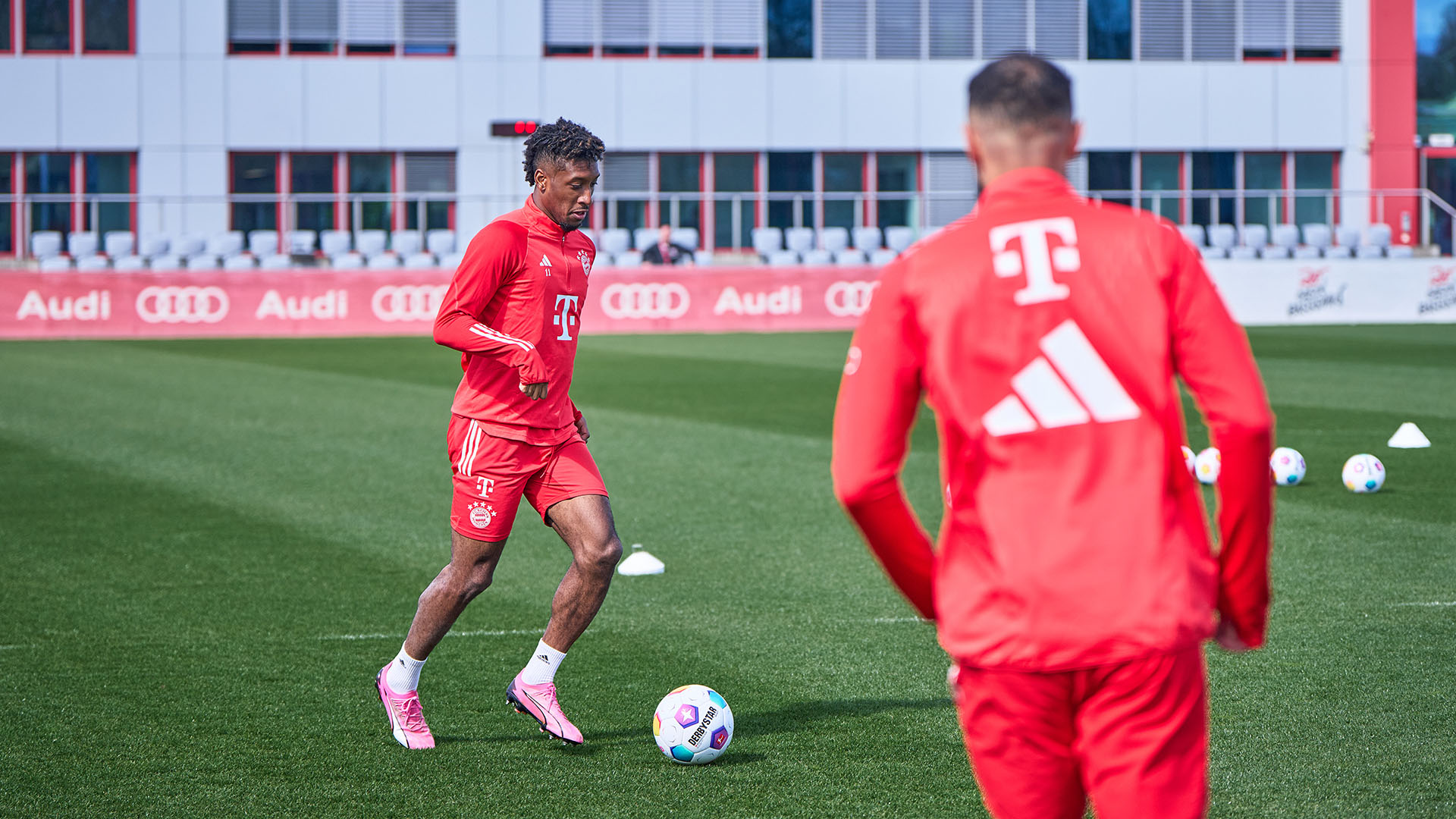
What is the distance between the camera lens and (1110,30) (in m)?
38.1

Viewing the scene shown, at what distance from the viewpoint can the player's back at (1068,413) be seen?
8.18 ft

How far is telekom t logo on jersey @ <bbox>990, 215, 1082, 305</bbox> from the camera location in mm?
2482

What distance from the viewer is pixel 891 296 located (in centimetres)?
256

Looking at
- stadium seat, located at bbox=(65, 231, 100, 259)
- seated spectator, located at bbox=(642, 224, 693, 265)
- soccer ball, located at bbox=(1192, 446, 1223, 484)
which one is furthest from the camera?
stadium seat, located at bbox=(65, 231, 100, 259)

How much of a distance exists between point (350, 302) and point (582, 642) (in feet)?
76.7

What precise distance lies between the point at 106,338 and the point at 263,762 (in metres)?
25.1

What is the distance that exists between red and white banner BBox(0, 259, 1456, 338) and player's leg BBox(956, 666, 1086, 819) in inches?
992

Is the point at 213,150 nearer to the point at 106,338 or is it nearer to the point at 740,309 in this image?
the point at 106,338

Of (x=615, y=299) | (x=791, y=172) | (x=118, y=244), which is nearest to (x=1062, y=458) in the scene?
(x=615, y=299)

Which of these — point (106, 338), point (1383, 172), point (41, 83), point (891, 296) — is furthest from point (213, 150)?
point (891, 296)

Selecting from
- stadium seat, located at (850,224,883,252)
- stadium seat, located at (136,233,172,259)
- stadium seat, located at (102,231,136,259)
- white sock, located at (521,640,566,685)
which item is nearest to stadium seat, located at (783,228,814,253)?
stadium seat, located at (850,224,883,252)

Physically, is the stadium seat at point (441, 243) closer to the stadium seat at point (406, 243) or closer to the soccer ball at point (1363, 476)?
the stadium seat at point (406, 243)

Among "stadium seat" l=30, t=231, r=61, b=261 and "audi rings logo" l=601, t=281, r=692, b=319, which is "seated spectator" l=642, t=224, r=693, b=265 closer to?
"audi rings logo" l=601, t=281, r=692, b=319

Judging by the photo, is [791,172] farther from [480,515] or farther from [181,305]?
[480,515]
